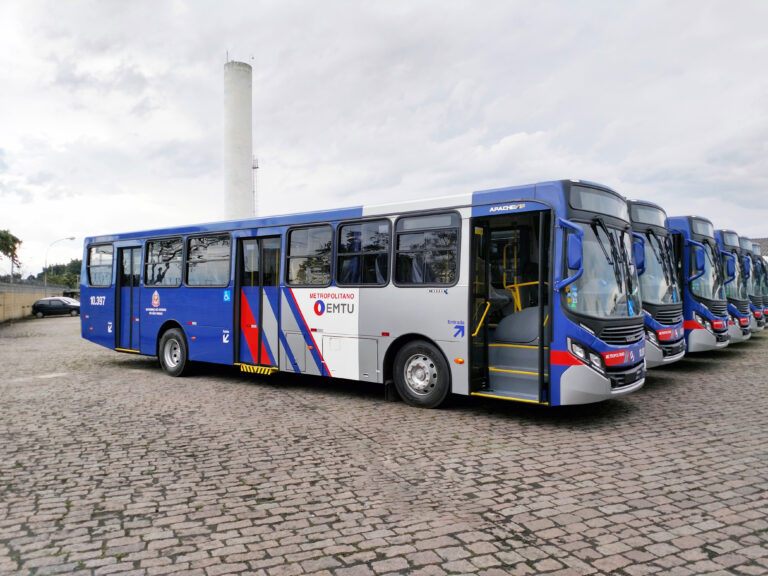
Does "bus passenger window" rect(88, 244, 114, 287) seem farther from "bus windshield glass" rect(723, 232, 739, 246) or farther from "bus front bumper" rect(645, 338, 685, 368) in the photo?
"bus windshield glass" rect(723, 232, 739, 246)

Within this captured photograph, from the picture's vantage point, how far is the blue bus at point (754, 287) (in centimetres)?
1939

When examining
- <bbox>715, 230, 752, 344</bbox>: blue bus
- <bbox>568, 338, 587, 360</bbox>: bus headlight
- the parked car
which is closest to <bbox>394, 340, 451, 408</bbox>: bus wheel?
<bbox>568, 338, 587, 360</bbox>: bus headlight

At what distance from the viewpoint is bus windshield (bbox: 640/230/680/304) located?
1179cm

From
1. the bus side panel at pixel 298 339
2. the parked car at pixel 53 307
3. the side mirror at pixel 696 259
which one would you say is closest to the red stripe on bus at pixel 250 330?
the bus side panel at pixel 298 339

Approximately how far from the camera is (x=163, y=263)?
42.3 ft

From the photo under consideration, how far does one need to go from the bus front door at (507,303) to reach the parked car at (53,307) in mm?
44676

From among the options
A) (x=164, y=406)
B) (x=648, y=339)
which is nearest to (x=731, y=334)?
(x=648, y=339)

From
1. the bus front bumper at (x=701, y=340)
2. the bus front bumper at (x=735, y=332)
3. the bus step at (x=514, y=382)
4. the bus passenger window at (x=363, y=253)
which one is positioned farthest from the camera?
the bus front bumper at (x=735, y=332)

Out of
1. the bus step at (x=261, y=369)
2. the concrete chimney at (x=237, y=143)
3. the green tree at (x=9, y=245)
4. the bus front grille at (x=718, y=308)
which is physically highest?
the concrete chimney at (x=237, y=143)

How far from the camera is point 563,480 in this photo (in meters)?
5.61

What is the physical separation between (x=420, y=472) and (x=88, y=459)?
3364 millimetres

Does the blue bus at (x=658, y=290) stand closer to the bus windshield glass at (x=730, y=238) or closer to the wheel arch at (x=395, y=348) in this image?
the wheel arch at (x=395, y=348)

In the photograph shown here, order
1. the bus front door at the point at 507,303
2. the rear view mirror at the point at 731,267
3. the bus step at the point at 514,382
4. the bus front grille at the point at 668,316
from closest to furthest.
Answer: the bus step at the point at 514,382 → the bus front door at the point at 507,303 → the bus front grille at the point at 668,316 → the rear view mirror at the point at 731,267

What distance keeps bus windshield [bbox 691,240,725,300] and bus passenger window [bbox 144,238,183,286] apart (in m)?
11.0
